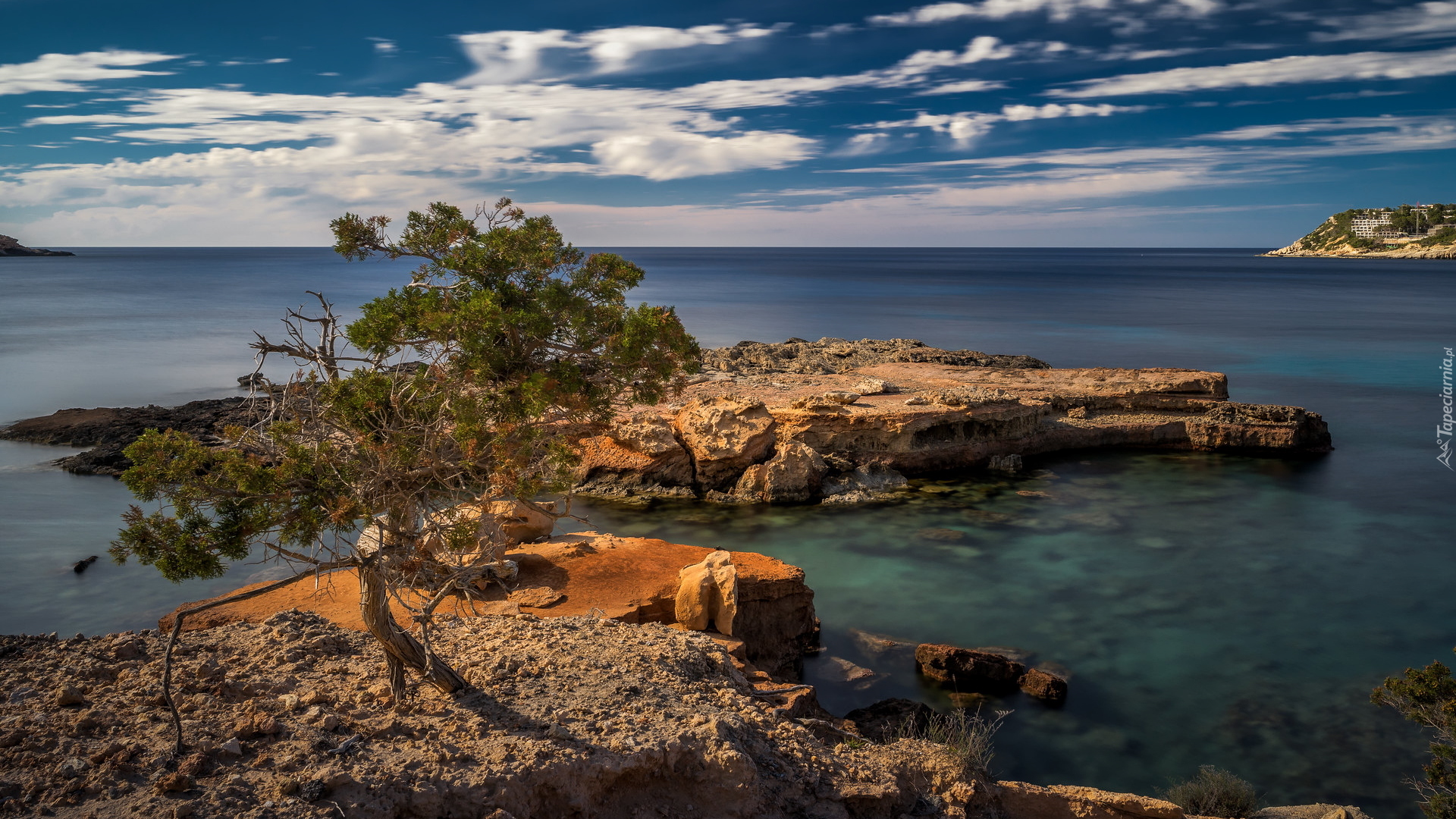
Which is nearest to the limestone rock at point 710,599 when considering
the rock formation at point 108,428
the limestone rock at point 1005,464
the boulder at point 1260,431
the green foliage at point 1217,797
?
the green foliage at point 1217,797

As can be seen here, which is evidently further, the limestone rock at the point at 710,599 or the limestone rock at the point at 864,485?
the limestone rock at the point at 864,485

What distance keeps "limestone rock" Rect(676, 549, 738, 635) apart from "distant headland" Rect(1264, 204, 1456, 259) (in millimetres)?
180019

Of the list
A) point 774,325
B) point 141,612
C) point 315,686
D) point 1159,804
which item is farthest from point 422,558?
point 774,325

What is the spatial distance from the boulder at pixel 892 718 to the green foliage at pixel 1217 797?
2.59 metres

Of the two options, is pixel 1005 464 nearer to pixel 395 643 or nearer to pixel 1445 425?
pixel 1445 425

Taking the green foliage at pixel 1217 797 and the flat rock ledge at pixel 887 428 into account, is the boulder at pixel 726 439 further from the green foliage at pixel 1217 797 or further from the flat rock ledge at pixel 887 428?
the green foliage at pixel 1217 797

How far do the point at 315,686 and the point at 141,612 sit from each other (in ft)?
27.5

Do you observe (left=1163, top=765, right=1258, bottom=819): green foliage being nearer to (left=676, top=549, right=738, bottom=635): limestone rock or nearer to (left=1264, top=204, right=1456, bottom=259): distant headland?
(left=676, top=549, right=738, bottom=635): limestone rock

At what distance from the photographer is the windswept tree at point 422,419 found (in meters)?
4.97

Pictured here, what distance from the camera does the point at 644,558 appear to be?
1210cm

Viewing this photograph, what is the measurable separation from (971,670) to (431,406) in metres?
8.26

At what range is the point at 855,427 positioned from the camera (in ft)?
66.5

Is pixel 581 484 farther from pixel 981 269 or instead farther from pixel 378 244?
pixel 981 269

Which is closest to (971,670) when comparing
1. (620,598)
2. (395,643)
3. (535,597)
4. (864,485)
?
(620,598)
